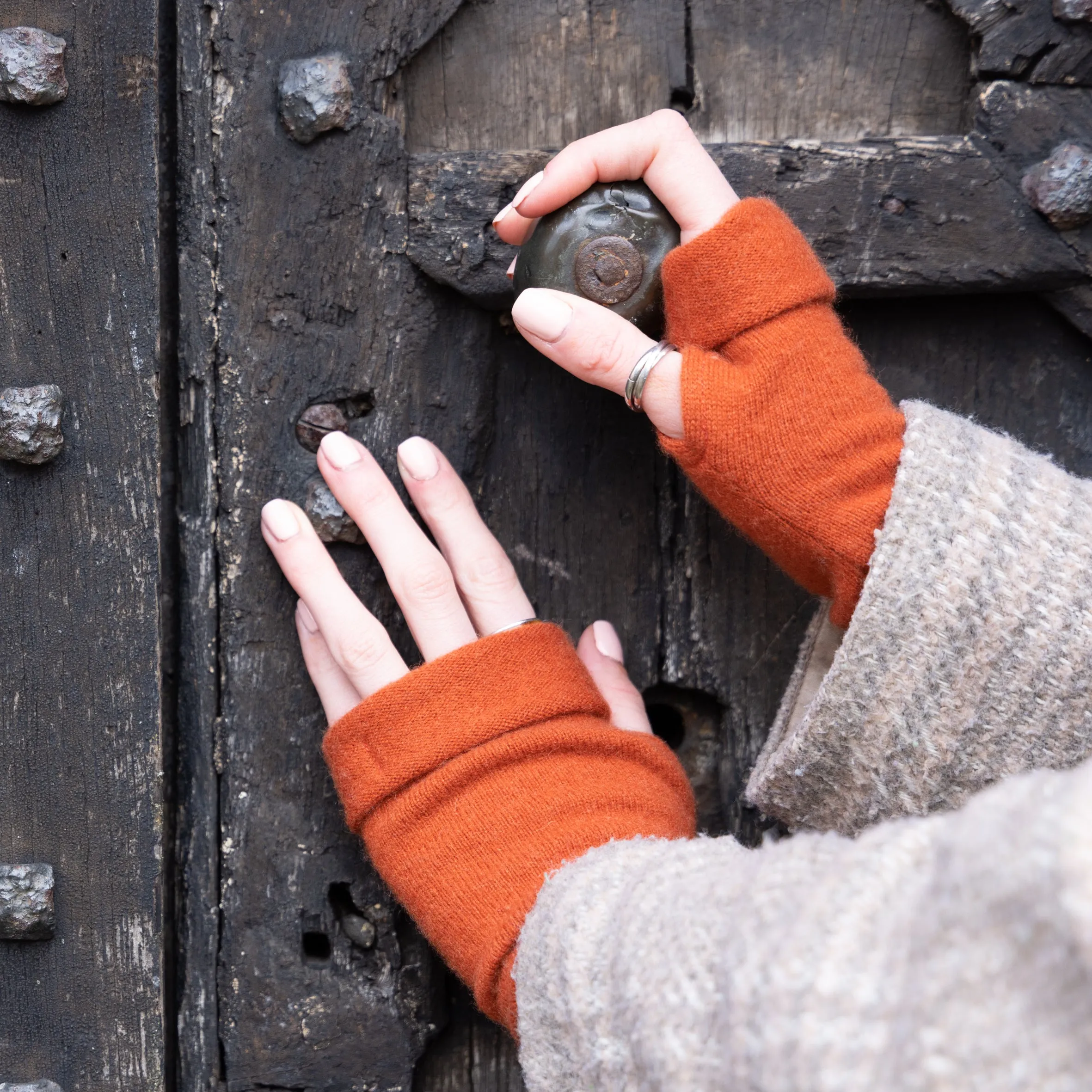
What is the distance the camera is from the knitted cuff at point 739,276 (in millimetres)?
701

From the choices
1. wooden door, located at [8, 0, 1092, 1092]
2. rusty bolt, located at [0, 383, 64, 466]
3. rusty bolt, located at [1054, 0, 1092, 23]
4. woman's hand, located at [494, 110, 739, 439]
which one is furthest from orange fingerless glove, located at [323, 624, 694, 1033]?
rusty bolt, located at [1054, 0, 1092, 23]

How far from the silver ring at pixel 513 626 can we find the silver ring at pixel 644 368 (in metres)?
0.20

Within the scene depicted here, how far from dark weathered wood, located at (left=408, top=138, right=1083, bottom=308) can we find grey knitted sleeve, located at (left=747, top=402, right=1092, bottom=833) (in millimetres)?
190

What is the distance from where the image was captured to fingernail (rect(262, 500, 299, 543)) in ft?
2.63

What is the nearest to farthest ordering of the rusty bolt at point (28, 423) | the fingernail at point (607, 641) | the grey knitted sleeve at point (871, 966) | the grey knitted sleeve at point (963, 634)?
the grey knitted sleeve at point (871, 966), the grey knitted sleeve at point (963, 634), the rusty bolt at point (28, 423), the fingernail at point (607, 641)

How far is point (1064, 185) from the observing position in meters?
0.79

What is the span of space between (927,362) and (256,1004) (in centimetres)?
82

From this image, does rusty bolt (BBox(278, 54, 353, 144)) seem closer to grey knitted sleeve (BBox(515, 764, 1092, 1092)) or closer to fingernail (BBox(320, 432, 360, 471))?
fingernail (BBox(320, 432, 360, 471))

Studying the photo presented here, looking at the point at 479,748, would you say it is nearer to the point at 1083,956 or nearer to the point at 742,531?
the point at 742,531

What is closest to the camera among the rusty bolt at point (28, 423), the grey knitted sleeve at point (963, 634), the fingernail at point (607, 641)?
the grey knitted sleeve at point (963, 634)

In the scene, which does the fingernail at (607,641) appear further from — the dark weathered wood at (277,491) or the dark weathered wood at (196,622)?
the dark weathered wood at (196,622)

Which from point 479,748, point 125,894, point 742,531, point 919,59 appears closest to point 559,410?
point 742,531

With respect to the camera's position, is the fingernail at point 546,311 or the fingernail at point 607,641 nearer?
the fingernail at point 546,311

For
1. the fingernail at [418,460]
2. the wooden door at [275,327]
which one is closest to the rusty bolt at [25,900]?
the wooden door at [275,327]
